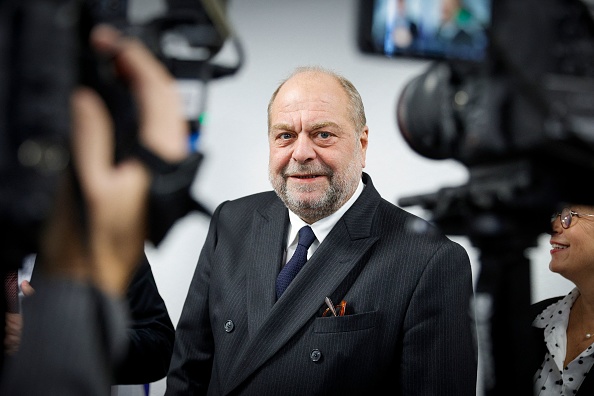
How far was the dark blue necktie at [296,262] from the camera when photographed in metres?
1.47

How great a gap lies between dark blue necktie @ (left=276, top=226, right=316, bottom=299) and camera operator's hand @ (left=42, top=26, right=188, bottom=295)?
0.79 meters

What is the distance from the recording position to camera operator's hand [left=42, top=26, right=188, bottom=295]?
66cm

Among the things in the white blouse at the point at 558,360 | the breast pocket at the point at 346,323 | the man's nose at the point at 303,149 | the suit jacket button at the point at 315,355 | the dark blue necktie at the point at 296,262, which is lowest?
the white blouse at the point at 558,360

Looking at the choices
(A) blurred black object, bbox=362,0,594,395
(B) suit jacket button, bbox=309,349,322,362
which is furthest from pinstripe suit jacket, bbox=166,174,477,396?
(A) blurred black object, bbox=362,0,594,395

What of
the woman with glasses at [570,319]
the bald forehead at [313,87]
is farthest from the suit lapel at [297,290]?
the woman with glasses at [570,319]

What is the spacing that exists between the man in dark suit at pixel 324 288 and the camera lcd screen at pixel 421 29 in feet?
2.08

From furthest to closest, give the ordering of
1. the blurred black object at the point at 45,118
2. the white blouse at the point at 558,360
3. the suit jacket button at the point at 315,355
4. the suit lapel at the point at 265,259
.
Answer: the white blouse at the point at 558,360, the suit lapel at the point at 265,259, the suit jacket button at the point at 315,355, the blurred black object at the point at 45,118

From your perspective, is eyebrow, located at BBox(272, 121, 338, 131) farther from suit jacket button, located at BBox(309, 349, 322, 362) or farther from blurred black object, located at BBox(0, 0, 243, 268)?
blurred black object, located at BBox(0, 0, 243, 268)

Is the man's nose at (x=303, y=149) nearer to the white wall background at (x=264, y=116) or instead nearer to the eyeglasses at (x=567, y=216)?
the white wall background at (x=264, y=116)

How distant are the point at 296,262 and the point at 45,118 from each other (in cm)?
93

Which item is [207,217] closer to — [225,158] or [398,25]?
[398,25]

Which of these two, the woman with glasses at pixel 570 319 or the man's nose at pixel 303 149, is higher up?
the man's nose at pixel 303 149

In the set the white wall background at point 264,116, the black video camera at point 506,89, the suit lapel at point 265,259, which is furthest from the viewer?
the white wall background at point 264,116

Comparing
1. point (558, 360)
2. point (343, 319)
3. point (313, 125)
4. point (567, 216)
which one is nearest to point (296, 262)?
point (343, 319)
